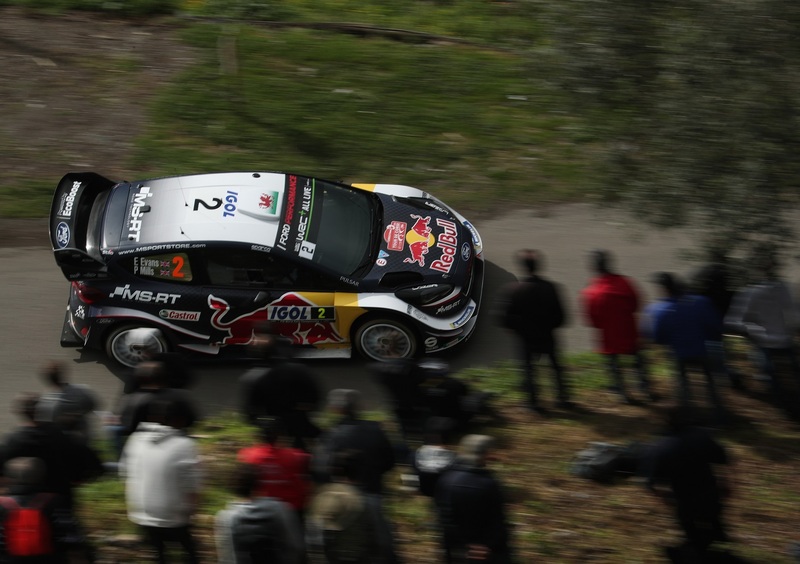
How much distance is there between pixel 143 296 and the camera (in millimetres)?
9891

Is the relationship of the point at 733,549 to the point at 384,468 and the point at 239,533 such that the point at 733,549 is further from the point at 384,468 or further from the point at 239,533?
the point at 239,533

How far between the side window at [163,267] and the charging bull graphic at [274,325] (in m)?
0.37

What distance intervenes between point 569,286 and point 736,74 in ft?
14.0

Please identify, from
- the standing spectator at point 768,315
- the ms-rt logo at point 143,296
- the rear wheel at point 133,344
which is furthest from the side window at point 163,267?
the standing spectator at point 768,315

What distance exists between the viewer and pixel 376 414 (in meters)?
9.67

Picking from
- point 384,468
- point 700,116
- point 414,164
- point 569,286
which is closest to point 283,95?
point 414,164

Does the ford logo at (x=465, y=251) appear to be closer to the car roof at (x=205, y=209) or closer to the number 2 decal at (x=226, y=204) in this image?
the car roof at (x=205, y=209)

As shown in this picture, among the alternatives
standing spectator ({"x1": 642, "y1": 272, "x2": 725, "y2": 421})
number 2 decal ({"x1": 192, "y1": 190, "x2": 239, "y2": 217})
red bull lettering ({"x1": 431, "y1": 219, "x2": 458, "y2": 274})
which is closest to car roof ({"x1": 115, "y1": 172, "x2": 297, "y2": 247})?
number 2 decal ({"x1": 192, "y1": 190, "x2": 239, "y2": 217})

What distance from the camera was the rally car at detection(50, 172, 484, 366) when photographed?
988 cm

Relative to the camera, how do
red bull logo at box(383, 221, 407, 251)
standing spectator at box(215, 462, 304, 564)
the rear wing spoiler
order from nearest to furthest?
1. standing spectator at box(215, 462, 304, 564)
2. the rear wing spoiler
3. red bull logo at box(383, 221, 407, 251)

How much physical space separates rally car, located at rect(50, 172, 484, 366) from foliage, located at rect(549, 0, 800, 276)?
7.44 ft

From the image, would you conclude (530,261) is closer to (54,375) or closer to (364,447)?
(364,447)

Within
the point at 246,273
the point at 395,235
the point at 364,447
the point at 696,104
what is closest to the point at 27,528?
the point at 364,447

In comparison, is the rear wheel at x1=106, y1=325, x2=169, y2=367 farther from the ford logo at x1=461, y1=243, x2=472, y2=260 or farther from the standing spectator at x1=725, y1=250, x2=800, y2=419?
the standing spectator at x1=725, y1=250, x2=800, y2=419
